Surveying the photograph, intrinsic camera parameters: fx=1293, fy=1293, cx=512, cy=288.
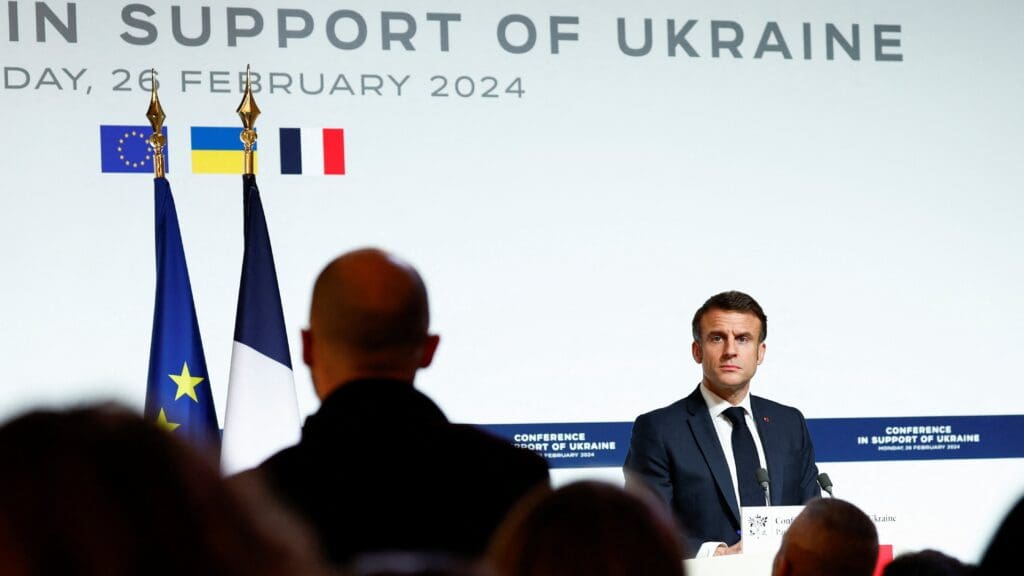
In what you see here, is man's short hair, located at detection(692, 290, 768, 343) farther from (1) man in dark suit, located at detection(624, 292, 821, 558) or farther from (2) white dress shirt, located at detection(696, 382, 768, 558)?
(2) white dress shirt, located at detection(696, 382, 768, 558)

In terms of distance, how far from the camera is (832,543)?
2.20 metres

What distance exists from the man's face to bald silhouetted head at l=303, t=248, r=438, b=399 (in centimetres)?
282

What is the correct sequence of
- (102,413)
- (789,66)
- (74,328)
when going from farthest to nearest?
(789,66), (74,328), (102,413)

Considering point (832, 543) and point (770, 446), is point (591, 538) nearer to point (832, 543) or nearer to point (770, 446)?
point (832, 543)

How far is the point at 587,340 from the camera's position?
18.2ft

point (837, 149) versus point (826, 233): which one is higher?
point (837, 149)

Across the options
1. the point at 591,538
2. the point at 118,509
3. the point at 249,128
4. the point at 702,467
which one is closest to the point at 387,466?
the point at 591,538

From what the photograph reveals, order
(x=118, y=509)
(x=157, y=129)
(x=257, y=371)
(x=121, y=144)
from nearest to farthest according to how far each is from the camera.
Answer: (x=118, y=509) → (x=257, y=371) → (x=157, y=129) → (x=121, y=144)

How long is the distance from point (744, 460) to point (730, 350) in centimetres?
40

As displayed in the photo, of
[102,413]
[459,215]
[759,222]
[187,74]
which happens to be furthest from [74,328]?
[102,413]

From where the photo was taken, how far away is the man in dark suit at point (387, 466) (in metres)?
1.75

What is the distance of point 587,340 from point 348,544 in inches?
152

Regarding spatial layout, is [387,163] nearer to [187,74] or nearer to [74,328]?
[187,74]

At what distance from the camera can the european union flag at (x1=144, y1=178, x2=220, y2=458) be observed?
3.89 m
